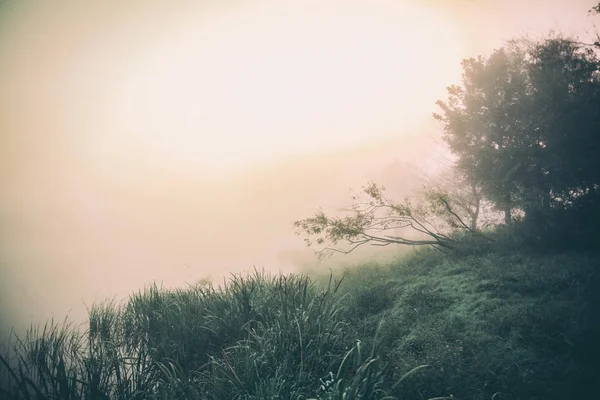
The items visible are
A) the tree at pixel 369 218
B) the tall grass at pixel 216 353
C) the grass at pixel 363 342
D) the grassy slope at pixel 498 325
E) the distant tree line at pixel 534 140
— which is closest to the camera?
the tall grass at pixel 216 353

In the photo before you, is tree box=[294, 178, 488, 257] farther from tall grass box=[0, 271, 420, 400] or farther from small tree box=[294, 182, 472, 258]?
tall grass box=[0, 271, 420, 400]

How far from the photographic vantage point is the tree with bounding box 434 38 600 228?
9.22 m

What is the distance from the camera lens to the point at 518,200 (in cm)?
1040

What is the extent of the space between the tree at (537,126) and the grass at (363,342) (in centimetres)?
241

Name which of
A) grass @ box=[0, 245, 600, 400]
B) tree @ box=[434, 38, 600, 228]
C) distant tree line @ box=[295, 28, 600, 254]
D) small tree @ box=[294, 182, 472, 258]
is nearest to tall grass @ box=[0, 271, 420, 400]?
grass @ box=[0, 245, 600, 400]

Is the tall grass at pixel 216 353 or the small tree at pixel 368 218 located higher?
the small tree at pixel 368 218

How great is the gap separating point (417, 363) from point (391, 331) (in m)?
1.48

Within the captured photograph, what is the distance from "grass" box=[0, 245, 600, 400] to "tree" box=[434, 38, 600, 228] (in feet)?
7.90

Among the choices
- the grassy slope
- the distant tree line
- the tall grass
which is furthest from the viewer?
the distant tree line

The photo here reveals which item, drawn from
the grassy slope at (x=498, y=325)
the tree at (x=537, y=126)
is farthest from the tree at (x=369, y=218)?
the grassy slope at (x=498, y=325)

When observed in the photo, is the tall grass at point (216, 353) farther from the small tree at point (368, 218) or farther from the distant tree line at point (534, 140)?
the distant tree line at point (534, 140)

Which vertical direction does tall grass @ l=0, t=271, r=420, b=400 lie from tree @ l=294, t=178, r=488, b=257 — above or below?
below

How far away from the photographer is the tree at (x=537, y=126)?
30.2 feet

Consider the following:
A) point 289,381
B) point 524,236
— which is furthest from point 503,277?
point 289,381
